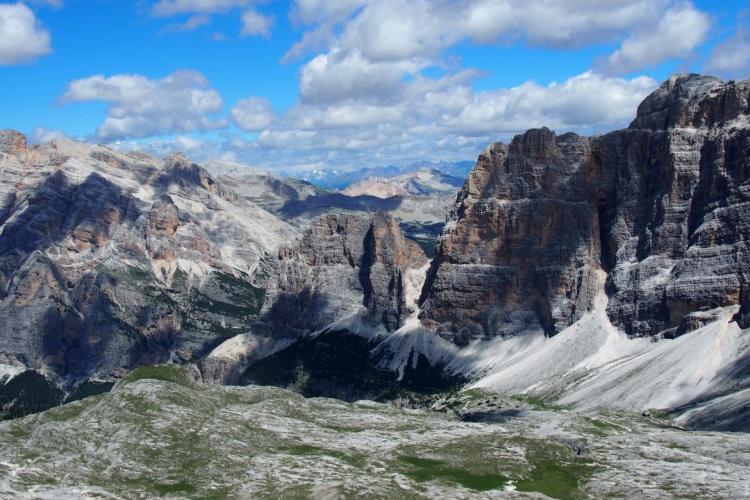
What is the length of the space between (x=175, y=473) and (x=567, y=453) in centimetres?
6764

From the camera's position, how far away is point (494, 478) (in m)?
152

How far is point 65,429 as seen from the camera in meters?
172

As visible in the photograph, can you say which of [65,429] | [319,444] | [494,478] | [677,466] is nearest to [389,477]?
[494,478]

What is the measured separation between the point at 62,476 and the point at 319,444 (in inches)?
1811

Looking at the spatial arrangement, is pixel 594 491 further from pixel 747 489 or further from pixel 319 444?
pixel 319 444

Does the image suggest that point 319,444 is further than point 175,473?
Yes

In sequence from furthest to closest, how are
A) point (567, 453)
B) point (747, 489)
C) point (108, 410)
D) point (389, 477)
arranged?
point (108, 410) < point (567, 453) < point (389, 477) < point (747, 489)

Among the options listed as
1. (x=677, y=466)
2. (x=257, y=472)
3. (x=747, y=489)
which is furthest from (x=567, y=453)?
(x=257, y=472)

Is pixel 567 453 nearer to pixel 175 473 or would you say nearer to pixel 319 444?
pixel 319 444

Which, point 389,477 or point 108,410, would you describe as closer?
point 389,477

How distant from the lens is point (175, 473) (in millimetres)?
154750

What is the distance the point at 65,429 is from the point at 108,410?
11.3 m

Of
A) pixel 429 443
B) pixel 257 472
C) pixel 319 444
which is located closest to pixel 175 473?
pixel 257 472

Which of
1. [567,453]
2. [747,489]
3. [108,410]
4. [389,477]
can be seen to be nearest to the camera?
[747,489]
